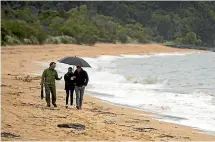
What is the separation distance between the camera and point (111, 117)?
1281 cm

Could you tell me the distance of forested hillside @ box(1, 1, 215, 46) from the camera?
2260 inches

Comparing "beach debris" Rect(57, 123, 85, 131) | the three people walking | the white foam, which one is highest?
the three people walking

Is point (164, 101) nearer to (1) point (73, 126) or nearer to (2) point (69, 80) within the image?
(2) point (69, 80)

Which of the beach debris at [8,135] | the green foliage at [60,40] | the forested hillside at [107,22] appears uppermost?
the forested hillside at [107,22]

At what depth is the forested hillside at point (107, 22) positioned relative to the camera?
2260 inches

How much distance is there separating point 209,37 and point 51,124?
120816 millimetres

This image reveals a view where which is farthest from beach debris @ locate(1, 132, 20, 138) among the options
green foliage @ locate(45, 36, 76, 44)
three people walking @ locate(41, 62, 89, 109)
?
green foliage @ locate(45, 36, 76, 44)

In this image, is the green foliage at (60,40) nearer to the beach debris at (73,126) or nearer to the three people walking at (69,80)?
the three people walking at (69,80)

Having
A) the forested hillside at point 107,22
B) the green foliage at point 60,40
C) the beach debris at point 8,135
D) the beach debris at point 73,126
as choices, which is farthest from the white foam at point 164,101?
the green foliage at point 60,40

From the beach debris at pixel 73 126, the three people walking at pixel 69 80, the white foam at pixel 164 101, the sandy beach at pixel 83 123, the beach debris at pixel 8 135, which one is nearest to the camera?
the beach debris at pixel 8 135

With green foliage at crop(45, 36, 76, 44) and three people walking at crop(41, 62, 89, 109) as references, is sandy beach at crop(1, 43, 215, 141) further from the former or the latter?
green foliage at crop(45, 36, 76, 44)

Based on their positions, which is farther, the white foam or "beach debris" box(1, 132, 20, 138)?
the white foam

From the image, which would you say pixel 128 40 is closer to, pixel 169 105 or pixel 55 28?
pixel 55 28

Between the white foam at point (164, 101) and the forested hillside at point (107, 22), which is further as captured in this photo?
the forested hillside at point (107, 22)
